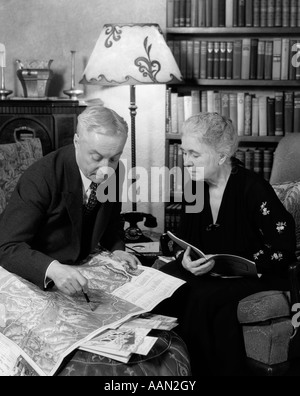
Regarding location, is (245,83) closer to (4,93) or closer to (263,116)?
(263,116)

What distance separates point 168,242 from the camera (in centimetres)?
263

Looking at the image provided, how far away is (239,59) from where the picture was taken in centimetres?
368

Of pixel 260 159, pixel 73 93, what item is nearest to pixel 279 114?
pixel 260 159

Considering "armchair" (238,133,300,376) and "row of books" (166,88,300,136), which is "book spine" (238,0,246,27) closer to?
"row of books" (166,88,300,136)

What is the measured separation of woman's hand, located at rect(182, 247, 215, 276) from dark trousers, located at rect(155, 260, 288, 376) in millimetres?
65

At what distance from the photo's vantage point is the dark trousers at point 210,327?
6.66 ft

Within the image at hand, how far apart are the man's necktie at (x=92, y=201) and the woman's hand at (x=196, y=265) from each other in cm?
38

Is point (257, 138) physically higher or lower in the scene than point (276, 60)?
lower

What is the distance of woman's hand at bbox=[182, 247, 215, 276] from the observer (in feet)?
6.89

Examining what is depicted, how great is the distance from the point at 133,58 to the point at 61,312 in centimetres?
191

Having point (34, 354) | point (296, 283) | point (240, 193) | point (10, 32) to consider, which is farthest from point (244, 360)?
point (10, 32)

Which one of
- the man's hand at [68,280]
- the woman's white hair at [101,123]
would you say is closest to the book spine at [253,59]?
the woman's white hair at [101,123]

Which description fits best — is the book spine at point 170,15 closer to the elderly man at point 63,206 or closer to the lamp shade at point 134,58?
the lamp shade at point 134,58

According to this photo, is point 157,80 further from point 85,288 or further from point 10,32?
point 85,288
